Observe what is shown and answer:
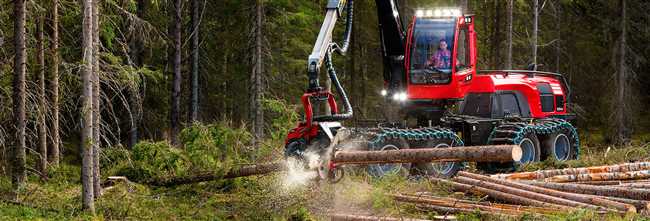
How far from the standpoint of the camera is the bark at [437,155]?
11.1 meters

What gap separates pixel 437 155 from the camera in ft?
39.0

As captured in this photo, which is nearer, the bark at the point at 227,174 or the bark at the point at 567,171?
the bark at the point at 227,174

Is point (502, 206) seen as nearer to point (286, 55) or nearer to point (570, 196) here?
point (570, 196)

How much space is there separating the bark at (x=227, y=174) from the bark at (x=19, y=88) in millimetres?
2639

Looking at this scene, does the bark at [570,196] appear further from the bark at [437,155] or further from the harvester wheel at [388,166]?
the harvester wheel at [388,166]

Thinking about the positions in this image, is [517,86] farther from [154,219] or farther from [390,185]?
[154,219]

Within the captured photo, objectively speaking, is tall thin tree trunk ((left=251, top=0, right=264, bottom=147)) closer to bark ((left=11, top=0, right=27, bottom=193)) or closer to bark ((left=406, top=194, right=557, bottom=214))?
bark ((left=11, top=0, right=27, bottom=193))

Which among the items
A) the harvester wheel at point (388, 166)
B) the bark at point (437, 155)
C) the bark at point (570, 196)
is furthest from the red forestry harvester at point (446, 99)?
the bark at point (570, 196)

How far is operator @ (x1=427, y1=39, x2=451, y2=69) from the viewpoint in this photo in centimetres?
1691

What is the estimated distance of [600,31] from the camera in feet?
127

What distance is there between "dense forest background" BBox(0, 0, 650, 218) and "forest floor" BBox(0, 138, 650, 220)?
207cm

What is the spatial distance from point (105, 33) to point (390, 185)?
8.70m

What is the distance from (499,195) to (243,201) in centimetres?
453

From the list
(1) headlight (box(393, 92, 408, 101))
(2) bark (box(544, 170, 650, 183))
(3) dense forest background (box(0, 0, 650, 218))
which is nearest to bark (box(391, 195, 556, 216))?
(2) bark (box(544, 170, 650, 183))
